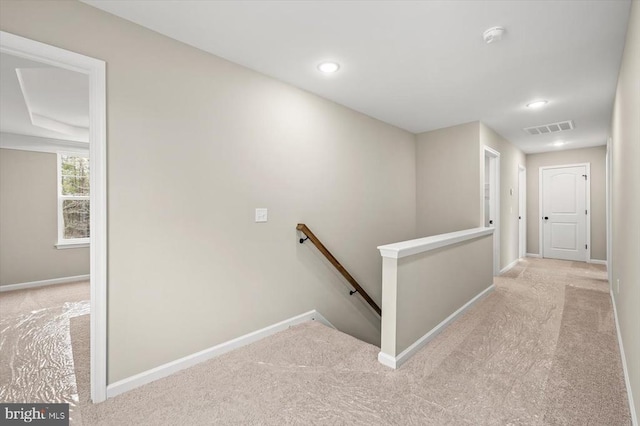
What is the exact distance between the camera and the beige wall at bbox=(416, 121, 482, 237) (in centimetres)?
416

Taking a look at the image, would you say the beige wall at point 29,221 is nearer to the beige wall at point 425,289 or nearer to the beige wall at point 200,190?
the beige wall at point 200,190

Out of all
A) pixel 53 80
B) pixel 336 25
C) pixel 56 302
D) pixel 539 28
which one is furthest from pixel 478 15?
pixel 56 302

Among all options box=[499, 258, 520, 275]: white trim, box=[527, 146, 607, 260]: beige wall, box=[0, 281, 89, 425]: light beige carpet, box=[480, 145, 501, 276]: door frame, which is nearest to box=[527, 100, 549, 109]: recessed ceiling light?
box=[480, 145, 501, 276]: door frame

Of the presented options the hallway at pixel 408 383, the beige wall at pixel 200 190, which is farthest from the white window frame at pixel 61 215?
the beige wall at pixel 200 190

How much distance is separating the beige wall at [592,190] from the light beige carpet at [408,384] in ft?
13.2

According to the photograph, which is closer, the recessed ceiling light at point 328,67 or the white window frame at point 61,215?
the recessed ceiling light at point 328,67

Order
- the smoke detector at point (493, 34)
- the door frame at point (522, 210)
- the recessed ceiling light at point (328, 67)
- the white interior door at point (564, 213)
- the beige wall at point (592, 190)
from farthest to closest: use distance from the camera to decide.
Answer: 1. the door frame at point (522, 210)
2. the white interior door at point (564, 213)
3. the beige wall at point (592, 190)
4. the recessed ceiling light at point (328, 67)
5. the smoke detector at point (493, 34)

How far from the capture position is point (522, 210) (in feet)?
20.8

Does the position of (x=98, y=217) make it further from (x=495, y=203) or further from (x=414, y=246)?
(x=495, y=203)

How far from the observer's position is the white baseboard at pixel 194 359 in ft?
6.17

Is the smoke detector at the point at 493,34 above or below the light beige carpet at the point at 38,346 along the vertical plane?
above

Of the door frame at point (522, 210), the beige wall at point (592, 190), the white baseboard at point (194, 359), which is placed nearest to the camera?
the white baseboard at point (194, 359)

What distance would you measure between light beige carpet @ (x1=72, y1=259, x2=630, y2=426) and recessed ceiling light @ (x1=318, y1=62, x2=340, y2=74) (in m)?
2.35

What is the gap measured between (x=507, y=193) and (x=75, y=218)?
25.1ft
